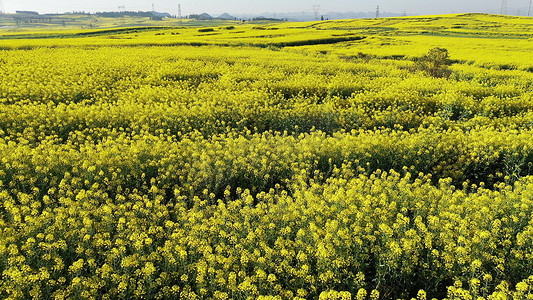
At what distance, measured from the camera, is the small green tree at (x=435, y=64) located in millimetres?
20266

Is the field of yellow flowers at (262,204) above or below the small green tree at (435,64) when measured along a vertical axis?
below

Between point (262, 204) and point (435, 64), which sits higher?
point (435, 64)

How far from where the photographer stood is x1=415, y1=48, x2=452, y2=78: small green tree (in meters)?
20.3

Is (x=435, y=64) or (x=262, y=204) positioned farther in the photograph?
(x=435, y=64)

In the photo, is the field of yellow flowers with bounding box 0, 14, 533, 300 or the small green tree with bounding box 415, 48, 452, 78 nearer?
the field of yellow flowers with bounding box 0, 14, 533, 300

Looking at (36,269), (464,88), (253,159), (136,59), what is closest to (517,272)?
(253,159)

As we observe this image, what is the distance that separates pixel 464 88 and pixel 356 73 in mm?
6849

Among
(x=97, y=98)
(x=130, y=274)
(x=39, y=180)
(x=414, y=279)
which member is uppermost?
(x=97, y=98)

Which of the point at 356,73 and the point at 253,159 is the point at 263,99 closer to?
the point at 253,159

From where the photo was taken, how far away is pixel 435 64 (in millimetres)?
20781

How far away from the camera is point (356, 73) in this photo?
2059cm

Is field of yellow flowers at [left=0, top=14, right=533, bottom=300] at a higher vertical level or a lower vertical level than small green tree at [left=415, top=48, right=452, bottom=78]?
lower

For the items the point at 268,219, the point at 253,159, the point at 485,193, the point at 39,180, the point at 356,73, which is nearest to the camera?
the point at 268,219

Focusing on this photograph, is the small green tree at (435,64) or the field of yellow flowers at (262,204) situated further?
the small green tree at (435,64)
